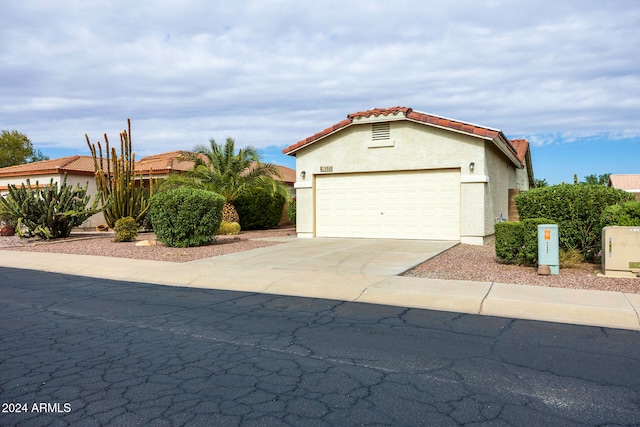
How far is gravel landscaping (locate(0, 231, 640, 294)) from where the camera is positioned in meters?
Answer: 9.26

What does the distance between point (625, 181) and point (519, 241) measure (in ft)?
146

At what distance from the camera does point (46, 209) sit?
19.2 meters

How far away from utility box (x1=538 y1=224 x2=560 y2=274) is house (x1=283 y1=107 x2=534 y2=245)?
6.35 meters

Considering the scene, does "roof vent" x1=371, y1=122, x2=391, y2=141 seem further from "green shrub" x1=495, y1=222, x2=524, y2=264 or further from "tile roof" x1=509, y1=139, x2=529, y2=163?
"tile roof" x1=509, y1=139, x2=529, y2=163

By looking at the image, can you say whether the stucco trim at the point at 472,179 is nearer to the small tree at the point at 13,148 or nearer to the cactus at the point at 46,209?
the cactus at the point at 46,209

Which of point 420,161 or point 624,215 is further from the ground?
point 420,161

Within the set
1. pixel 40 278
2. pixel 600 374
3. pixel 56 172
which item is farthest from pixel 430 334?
pixel 56 172

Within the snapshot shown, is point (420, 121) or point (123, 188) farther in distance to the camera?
point (123, 188)

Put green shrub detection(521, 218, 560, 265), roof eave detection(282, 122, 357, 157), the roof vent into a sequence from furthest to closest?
roof eave detection(282, 122, 357, 157)
the roof vent
green shrub detection(521, 218, 560, 265)

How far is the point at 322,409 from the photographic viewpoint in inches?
163

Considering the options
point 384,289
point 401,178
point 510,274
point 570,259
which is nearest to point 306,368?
point 384,289

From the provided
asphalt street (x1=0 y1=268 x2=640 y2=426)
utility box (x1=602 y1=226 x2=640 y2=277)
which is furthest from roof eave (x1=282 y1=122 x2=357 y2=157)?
asphalt street (x1=0 y1=268 x2=640 y2=426)

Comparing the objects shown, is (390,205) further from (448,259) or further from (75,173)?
(75,173)

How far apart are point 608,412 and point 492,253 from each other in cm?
1004
